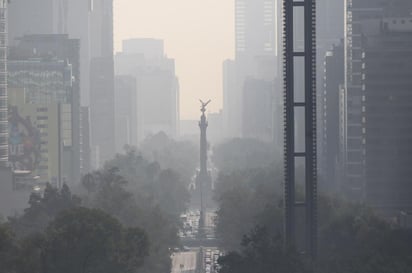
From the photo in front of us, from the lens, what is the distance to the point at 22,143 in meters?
130

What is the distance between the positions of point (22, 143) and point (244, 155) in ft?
179

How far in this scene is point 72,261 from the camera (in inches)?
2324

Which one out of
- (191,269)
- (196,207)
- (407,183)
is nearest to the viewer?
(191,269)

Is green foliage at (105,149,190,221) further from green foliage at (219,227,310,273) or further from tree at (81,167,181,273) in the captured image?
green foliage at (219,227,310,273)

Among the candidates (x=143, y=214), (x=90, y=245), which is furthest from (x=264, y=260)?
(x=143, y=214)

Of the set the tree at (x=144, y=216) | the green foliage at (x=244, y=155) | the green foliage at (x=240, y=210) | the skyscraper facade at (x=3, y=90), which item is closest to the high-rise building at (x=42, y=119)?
the skyscraper facade at (x=3, y=90)

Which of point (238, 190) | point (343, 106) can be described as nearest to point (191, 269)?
point (238, 190)

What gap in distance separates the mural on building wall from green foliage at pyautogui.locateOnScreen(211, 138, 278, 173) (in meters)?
26.7

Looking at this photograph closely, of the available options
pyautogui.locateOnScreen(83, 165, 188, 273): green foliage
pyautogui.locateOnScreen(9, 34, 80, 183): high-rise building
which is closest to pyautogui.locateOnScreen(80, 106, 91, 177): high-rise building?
pyautogui.locateOnScreen(9, 34, 80, 183): high-rise building

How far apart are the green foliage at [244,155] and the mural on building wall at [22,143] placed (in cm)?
2672

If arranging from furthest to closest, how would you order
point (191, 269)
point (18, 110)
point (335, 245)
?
1. point (18, 110)
2. point (191, 269)
3. point (335, 245)

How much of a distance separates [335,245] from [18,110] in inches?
2581

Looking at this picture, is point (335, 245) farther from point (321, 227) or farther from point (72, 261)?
point (72, 261)

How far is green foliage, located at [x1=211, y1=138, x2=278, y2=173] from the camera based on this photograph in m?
162
